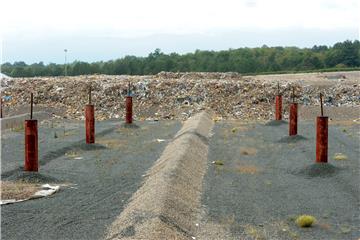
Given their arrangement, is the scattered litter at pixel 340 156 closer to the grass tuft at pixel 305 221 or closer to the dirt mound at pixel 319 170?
the dirt mound at pixel 319 170

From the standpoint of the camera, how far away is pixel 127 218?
9.98m

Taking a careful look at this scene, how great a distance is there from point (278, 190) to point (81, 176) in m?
5.13

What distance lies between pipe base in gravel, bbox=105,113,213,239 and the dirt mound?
8.91 feet

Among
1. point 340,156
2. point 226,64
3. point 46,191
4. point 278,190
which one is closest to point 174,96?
point 340,156

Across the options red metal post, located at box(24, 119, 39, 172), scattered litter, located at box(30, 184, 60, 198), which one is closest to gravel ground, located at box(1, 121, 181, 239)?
scattered litter, located at box(30, 184, 60, 198)

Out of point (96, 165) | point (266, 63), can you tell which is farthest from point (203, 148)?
point (266, 63)

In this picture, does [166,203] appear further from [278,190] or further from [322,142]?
[322,142]

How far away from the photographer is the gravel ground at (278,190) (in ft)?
32.7

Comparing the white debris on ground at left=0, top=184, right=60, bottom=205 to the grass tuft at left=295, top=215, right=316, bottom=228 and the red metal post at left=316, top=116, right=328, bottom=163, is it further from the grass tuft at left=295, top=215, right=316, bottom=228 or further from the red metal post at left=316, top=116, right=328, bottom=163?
the red metal post at left=316, top=116, right=328, bottom=163

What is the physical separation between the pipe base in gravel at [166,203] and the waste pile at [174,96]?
19708 mm

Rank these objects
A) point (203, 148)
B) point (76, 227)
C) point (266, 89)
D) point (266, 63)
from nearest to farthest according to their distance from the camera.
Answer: point (76, 227), point (203, 148), point (266, 89), point (266, 63)

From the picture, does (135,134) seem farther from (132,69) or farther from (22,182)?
(132,69)

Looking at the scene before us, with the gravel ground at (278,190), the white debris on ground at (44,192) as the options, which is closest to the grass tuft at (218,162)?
the gravel ground at (278,190)

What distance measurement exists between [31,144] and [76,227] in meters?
4.85
